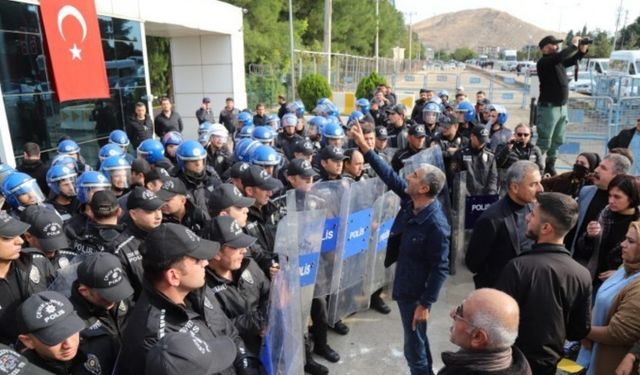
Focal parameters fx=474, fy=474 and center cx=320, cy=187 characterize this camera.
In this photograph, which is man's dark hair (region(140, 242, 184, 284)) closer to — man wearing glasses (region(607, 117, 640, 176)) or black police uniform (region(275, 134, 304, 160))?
black police uniform (region(275, 134, 304, 160))

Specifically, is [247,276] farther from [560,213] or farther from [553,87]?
[553,87]

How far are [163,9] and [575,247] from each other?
11512mm

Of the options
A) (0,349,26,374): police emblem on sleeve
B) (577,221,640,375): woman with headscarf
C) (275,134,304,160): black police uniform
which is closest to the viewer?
(0,349,26,374): police emblem on sleeve

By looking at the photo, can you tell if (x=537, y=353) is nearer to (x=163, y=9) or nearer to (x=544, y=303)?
(x=544, y=303)

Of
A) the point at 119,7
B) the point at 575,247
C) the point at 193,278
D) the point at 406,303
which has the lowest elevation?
the point at 406,303

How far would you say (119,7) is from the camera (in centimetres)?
1073

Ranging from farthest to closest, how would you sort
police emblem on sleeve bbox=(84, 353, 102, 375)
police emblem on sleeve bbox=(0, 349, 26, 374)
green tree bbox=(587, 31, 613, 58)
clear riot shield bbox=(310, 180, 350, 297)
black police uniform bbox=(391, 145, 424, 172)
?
green tree bbox=(587, 31, 613, 58) → black police uniform bbox=(391, 145, 424, 172) → clear riot shield bbox=(310, 180, 350, 297) → police emblem on sleeve bbox=(84, 353, 102, 375) → police emblem on sleeve bbox=(0, 349, 26, 374)

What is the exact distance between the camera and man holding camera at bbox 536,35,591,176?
6.41m

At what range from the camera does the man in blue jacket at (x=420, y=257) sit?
3.35 m

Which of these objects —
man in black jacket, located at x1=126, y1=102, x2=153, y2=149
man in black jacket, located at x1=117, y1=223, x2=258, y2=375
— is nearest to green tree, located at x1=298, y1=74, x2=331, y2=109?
man in black jacket, located at x1=126, y1=102, x2=153, y2=149

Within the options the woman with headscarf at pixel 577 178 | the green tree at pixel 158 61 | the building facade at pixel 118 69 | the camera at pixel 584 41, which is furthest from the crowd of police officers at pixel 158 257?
the green tree at pixel 158 61

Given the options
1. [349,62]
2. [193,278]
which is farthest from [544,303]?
[349,62]

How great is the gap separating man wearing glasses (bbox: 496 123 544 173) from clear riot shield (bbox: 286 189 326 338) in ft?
10.7

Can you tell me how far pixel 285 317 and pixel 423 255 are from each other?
1149 mm
